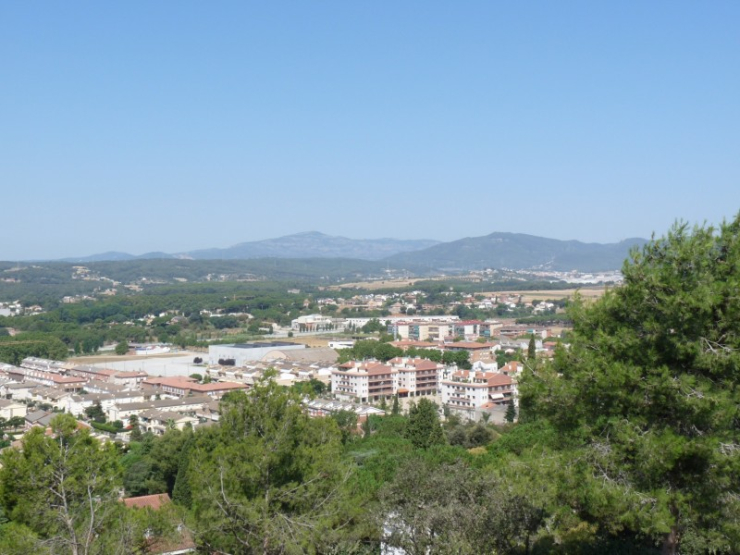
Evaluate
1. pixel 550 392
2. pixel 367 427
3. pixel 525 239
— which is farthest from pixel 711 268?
pixel 525 239

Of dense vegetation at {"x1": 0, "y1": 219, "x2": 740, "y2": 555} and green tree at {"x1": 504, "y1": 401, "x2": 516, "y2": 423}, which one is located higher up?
dense vegetation at {"x1": 0, "y1": 219, "x2": 740, "y2": 555}

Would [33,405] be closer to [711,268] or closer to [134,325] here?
[711,268]

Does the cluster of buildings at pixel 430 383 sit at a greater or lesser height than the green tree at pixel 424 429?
lesser

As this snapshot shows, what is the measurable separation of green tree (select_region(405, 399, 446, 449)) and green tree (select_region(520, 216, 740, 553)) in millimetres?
8433

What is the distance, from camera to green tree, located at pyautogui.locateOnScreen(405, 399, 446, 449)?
13.0 meters

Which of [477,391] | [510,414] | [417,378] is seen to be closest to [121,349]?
[417,378]

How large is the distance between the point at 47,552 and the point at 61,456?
2.77ft

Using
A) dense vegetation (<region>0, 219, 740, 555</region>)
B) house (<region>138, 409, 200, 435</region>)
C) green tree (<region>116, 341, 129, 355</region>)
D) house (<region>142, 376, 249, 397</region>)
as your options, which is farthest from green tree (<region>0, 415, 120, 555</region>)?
green tree (<region>116, 341, 129, 355</region>)

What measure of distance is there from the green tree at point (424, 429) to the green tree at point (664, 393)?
843 centimetres

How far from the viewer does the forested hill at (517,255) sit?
538ft

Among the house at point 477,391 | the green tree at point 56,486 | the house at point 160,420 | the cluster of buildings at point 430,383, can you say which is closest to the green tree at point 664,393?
the green tree at point 56,486

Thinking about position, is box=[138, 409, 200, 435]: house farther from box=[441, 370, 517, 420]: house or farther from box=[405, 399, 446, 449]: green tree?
box=[441, 370, 517, 420]: house

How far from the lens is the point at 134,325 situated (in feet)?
150

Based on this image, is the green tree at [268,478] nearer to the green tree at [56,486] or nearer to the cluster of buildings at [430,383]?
the green tree at [56,486]
